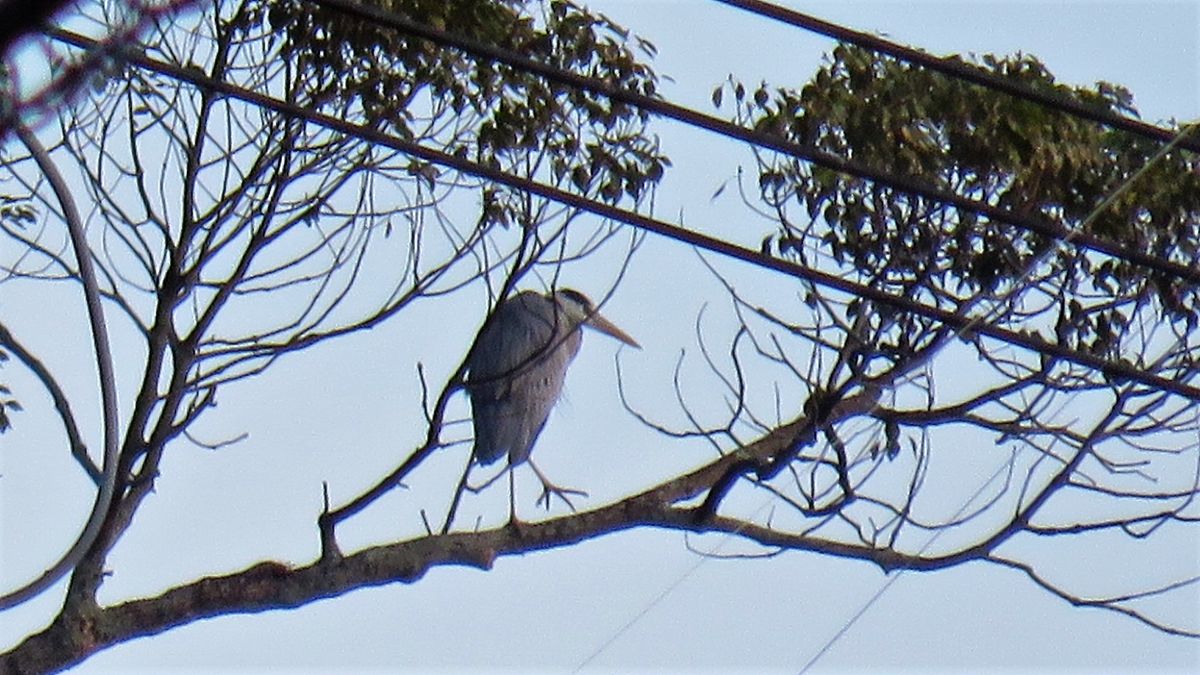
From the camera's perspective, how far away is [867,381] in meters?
7.28

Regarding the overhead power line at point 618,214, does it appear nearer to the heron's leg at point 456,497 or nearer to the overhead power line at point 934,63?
the overhead power line at point 934,63

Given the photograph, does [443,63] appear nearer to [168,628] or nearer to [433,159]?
[168,628]

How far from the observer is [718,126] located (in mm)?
3918

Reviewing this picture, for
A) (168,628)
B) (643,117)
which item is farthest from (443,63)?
(168,628)

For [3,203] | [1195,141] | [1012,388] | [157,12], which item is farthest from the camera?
[3,203]

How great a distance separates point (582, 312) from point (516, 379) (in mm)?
1240

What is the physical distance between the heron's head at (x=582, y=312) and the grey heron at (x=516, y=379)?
0.22 m

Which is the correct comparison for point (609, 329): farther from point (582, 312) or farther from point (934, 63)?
point (934, 63)

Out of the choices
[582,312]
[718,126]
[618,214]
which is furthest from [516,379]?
[718,126]

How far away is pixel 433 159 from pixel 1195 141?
1.49m

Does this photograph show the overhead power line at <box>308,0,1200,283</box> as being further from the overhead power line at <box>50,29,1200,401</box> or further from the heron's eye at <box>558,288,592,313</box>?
the heron's eye at <box>558,288,592,313</box>

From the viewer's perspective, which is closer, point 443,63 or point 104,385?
point 104,385

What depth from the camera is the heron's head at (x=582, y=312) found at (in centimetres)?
1053

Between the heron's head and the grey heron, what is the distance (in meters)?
0.22
